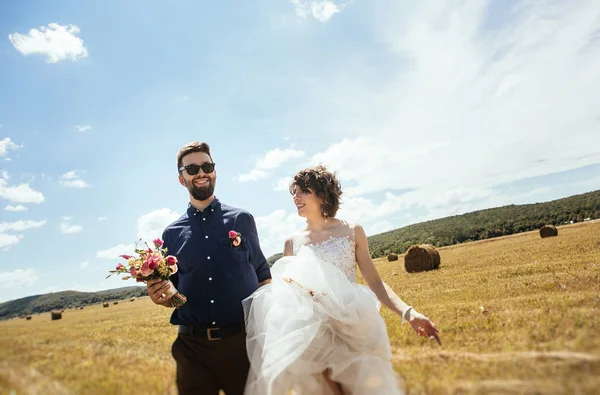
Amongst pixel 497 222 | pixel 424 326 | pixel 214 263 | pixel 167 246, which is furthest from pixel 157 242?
pixel 497 222

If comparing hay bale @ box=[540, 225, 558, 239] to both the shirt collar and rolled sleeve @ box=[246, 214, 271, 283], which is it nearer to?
rolled sleeve @ box=[246, 214, 271, 283]

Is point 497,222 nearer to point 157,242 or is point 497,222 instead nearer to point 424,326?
point 424,326

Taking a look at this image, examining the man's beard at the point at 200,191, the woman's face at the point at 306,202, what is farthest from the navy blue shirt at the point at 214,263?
the woman's face at the point at 306,202

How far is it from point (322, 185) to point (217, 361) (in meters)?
2.40

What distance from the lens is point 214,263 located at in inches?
163

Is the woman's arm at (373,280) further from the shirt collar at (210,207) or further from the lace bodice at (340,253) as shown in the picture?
the shirt collar at (210,207)

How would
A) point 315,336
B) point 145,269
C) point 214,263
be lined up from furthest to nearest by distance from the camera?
point 214,263
point 145,269
point 315,336

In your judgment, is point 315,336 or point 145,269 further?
point 145,269

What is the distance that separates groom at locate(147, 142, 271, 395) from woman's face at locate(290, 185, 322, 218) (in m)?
0.65

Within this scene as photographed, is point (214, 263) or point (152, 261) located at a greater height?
point (152, 261)

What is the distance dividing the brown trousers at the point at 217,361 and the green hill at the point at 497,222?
47.6m

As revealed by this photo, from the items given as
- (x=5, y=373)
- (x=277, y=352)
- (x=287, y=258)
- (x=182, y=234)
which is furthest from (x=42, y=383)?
(x=287, y=258)

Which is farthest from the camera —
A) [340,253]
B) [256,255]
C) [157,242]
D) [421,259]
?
[421,259]

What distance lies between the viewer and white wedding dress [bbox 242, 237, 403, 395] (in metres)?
3.34
